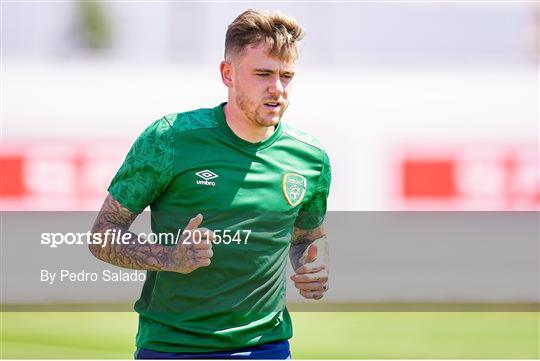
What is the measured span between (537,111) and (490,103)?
47 centimetres

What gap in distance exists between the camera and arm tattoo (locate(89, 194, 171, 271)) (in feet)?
13.3

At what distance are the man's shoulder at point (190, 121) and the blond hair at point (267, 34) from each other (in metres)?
0.26

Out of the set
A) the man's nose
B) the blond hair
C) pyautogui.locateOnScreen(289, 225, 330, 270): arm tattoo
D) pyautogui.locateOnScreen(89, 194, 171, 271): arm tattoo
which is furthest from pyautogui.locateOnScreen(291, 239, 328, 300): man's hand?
the blond hair

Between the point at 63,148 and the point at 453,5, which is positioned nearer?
the point at 63,148

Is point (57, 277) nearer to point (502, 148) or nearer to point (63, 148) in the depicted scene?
point (63, 148)

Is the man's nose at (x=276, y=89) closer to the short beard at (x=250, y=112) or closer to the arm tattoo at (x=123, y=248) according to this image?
the short beard at (x=250, y=112)

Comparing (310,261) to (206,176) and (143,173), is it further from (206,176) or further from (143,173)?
(143,173)

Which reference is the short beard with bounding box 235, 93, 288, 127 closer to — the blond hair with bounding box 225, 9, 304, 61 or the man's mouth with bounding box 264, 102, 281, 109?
the man's mouth with bounding box 264, 102, 281, 109

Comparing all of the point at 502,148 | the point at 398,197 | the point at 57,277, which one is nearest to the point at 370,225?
the point at 398,197

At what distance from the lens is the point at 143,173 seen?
161 inches

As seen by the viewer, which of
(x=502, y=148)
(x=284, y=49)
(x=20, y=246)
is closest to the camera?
(x=284, y=49)

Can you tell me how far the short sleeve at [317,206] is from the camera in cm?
455

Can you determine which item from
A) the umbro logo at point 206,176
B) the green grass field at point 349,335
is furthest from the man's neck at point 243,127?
the green grass field at point 349,335

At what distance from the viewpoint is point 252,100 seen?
4195 millimetres
